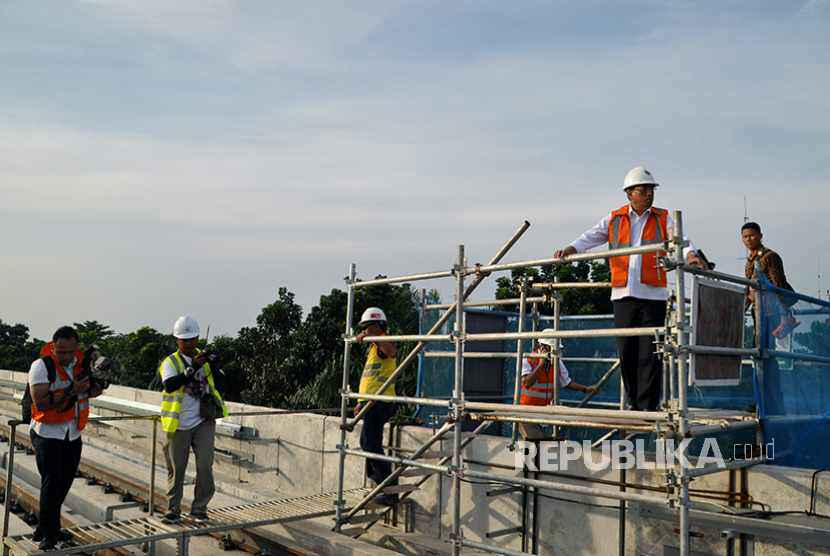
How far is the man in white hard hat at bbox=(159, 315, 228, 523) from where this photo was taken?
7324mm

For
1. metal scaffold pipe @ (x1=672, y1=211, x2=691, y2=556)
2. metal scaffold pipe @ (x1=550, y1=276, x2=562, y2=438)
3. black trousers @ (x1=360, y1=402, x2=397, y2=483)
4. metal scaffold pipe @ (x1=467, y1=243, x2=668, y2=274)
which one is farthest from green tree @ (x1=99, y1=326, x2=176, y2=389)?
metal scaffold pipe @ (x1=672, y1=211, x2=691, y2=556)

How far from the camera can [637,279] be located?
603 cm

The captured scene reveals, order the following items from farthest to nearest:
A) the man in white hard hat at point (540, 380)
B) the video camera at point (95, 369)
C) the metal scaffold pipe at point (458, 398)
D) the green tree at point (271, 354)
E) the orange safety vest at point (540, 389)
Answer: the green tree at point (271, 354) < the orange safety vest at point (540, 389) < the man in white hard hat at point (540, 380) < the video camera at point (95, 369) < the metal scaffold pipe at point (458, 398)

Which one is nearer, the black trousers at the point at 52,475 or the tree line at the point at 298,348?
the black trousers at the point at 52,475

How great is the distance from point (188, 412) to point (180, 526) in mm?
1088

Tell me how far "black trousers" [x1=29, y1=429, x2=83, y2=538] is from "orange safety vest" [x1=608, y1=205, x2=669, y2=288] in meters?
5.18

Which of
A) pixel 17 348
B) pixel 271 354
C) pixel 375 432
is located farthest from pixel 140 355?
pixel 375 432

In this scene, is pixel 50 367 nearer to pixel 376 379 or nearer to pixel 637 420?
pixel 376 379

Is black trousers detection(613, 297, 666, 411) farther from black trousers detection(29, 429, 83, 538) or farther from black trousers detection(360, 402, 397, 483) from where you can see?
black trousers detection(29, 429, 83, 538)

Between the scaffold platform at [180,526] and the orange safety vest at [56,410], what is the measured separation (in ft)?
3.33

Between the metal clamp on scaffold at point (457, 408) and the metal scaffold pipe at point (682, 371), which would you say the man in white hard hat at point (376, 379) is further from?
the metal scaffold pipe at point (682, 371)

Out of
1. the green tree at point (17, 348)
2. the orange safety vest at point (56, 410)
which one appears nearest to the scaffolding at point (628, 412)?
the orange safety vest at point (56, 410)

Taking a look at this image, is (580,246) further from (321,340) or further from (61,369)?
(321,340)

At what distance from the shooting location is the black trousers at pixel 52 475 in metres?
6.59
